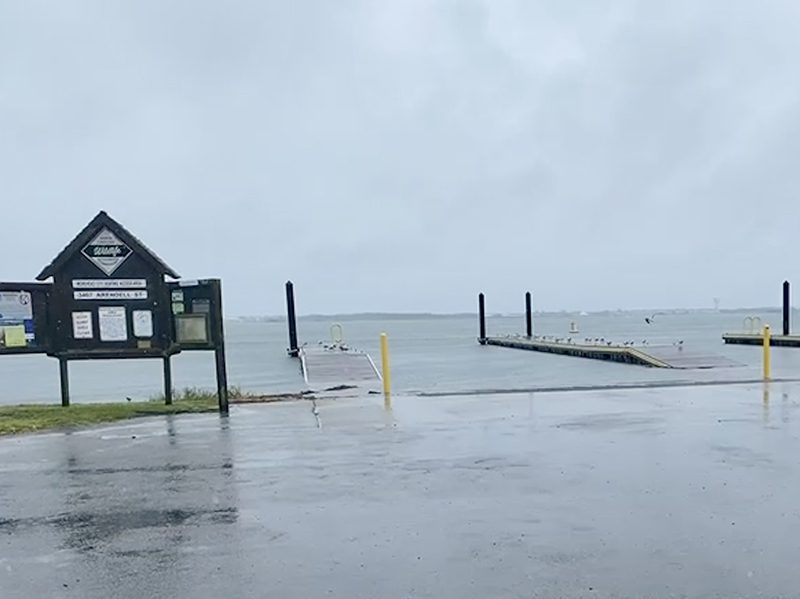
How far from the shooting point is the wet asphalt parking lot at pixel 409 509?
3939 mm

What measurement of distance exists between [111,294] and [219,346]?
1.97 metres

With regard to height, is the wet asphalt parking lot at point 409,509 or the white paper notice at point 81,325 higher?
the white paper notice at point 81,325

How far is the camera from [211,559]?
4.25 meters

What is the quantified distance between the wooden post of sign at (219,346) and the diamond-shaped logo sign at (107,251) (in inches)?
60.3

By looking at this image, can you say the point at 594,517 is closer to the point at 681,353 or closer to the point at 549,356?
the point at 681,353

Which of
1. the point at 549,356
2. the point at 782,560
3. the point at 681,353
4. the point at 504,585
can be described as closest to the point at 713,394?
the point at 782,560

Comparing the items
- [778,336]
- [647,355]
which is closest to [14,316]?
[647,355]

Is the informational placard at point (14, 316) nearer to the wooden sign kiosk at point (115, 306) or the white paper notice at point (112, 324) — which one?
the wooden sign kiosk at point (115, 306)

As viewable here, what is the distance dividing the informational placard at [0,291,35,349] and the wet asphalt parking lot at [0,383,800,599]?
9.44 feet

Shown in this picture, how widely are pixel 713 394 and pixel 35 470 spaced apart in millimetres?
9989

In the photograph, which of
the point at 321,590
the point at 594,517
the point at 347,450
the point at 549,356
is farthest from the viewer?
the point at 549,356

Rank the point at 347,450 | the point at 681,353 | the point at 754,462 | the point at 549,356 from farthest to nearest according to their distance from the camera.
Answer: the point at 549,356
the point at 681,353
the point at 347,450
the point at 754,462

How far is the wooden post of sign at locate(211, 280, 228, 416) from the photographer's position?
1050 centimetres

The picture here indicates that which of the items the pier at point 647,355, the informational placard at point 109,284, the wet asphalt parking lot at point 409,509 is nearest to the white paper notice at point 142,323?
the informational placard at point 109,284
